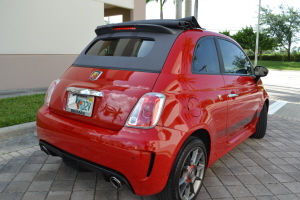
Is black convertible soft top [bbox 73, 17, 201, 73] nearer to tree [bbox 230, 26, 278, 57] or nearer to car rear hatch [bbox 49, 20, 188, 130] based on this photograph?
car rear hatch [bbox 49, 20, 188, 130]

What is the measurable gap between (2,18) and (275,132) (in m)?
7.81

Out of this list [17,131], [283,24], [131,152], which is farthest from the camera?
[283,24]

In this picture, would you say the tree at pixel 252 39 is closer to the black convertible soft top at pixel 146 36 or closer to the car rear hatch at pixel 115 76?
the black convertible soft top at pixel 146 36

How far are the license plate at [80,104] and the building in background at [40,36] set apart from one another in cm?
650

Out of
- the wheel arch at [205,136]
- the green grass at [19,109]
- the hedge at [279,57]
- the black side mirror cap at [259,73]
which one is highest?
the hedge at [279,57]

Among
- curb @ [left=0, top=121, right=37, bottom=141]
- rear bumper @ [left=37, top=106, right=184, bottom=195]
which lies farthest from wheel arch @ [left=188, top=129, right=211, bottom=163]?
curb @ [left=0, top=121, right=37, bottom=141]

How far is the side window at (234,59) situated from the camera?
3332 mm

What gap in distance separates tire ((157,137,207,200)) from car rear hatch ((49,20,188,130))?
0.61 metres

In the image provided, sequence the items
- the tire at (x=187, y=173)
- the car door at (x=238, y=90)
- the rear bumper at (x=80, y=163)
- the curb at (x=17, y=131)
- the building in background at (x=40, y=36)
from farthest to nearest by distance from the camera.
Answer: the building in background at (x=40, y=36), the curb at (x=17, y=131), the car door at (x=238, y=90), the tire at (x=187, y=173), the rear bumper at (x=80, y=163)

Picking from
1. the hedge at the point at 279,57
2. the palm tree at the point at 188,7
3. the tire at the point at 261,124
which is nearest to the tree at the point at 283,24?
the hedge at the point at 279,57

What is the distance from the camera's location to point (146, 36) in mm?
2701

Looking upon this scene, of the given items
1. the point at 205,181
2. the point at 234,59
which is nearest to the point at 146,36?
the point at 234,59

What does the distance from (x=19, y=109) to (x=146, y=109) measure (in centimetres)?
424

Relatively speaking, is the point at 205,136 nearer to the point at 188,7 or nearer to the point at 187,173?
the point at 187,173
